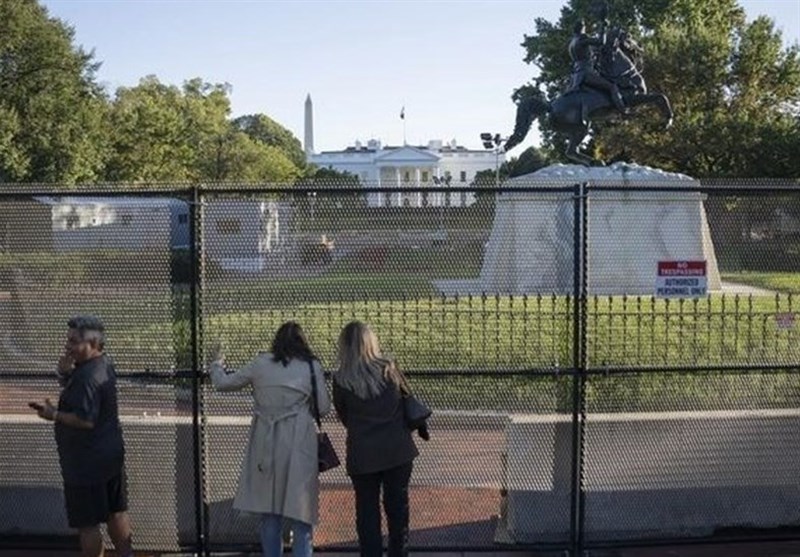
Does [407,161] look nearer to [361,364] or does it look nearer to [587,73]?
[587,73]

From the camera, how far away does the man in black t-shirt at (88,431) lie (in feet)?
17.7

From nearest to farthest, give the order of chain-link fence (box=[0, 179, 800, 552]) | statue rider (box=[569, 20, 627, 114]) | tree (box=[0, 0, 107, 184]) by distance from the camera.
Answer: chain-link fence (box=[0, 179, 800, 552]) < statue rider (box=[569, 20, 627, 114]) < tree (box=[0, 0, 107, 184])

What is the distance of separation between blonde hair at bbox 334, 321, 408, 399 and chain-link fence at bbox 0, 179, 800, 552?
100 cm

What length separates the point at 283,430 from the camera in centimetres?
547

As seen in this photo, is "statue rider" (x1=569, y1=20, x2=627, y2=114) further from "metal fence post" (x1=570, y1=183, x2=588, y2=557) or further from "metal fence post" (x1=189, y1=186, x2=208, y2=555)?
"metal fence post" (x1=189, y1=186, x2=208, y2=555)

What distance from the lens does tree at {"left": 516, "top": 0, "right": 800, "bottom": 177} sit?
37062 mm

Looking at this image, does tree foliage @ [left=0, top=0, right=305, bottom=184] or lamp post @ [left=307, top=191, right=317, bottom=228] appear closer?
lamp post @ [left=307, top=191, right=317, bottom=228]

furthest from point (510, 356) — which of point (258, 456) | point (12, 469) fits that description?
point (12, 469)

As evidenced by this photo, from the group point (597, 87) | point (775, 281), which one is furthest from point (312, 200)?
point (597, 87)

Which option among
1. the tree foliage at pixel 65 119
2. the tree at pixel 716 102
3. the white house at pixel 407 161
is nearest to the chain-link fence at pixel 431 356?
the tree foliage at pixel 65 119

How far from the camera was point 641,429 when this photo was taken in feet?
21.7

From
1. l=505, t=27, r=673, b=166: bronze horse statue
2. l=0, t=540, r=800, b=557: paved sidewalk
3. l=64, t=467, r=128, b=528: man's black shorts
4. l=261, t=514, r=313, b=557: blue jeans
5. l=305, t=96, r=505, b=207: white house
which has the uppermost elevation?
l=305, t=96, r=505, b=207: white house

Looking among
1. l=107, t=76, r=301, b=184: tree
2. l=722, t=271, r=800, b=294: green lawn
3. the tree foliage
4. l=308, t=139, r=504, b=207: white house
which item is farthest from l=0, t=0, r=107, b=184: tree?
l=308, t=139, r=504, b=207: white house

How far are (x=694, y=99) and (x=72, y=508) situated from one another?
38.6 metres
